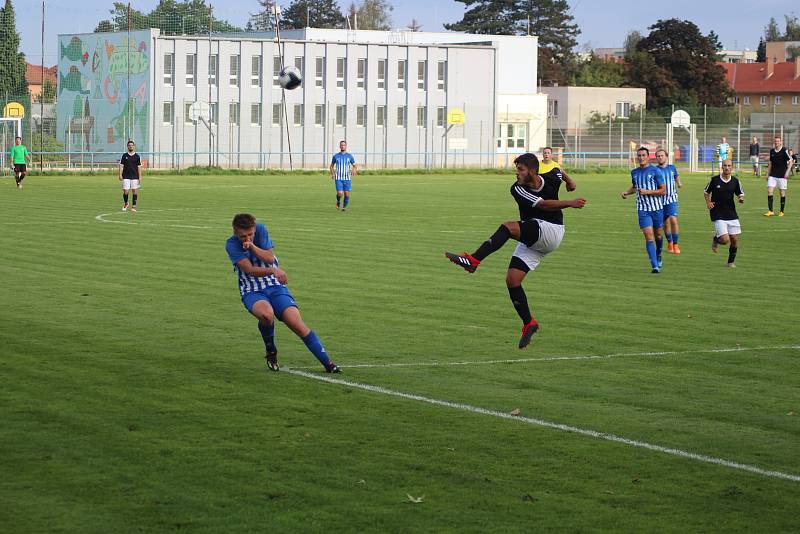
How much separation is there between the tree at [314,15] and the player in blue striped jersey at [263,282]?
142 meters

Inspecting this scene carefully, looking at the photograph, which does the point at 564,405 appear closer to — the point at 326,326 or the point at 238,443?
the point at 238,443

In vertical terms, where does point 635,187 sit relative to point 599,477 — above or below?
above

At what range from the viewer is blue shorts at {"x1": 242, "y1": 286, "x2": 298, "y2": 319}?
1132 centimetres

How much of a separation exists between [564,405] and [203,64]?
2671 inches

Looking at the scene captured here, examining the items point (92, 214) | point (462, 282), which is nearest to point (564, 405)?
point (462, 282)

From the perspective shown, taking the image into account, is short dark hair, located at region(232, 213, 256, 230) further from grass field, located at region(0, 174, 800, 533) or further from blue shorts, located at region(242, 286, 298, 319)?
grass field, located at region(0, 174, 800, 533)

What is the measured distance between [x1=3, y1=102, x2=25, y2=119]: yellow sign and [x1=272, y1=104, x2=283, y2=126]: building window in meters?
17.1

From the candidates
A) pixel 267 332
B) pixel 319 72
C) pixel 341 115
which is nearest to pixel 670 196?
pixel 267 332

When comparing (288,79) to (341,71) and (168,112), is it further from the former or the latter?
(341,71)

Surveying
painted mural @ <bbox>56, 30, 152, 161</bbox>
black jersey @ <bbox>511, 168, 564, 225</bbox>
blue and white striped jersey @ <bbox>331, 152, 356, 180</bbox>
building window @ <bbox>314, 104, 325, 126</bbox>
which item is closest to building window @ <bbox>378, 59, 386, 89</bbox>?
building window @ <bbox>314, 104, 325, 126</bbox>

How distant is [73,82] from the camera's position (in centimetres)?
8162

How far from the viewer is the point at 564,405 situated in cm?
1023

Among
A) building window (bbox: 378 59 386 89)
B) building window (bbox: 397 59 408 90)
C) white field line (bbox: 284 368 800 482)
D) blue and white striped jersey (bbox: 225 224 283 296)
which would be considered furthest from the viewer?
building window (bbox: 397 59 408 90)

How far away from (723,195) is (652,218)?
1432 mm
